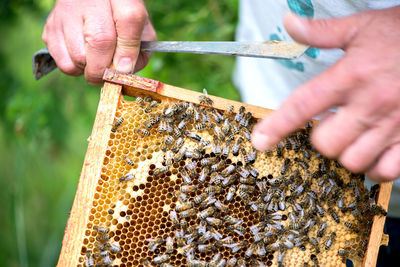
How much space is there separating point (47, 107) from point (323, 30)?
3.96 metres

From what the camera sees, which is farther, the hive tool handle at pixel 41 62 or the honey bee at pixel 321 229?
the hive tool handle at pixel 41 62

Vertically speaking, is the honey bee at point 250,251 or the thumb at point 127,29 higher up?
the thumb at point 127,29

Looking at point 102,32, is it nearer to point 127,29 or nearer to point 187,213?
point 127,29

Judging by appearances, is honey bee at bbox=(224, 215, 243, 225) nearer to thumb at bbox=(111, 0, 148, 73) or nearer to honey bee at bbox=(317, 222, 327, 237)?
honey bee at bbox=(317, 222, 327, 237)

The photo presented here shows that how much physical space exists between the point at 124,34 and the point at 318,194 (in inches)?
84.8

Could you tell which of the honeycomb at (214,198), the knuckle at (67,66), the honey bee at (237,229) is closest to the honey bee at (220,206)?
the honeycomb at (214,198)

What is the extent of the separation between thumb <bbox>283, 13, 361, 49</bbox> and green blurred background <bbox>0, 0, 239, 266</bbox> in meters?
2.88

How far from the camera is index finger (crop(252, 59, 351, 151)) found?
1859 mm

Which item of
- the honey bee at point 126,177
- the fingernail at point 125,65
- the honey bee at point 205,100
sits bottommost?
the honey bee at point 126,177

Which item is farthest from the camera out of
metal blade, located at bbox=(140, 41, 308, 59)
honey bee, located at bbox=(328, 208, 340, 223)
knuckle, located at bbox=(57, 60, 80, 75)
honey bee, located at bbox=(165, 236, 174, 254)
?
knuckle, located at bbox=(57, 60, 80, 75)

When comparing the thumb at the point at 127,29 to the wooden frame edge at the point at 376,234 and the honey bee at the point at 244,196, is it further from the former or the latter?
the wooden frame edge at the point at 376,234

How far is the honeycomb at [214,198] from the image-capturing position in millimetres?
2533

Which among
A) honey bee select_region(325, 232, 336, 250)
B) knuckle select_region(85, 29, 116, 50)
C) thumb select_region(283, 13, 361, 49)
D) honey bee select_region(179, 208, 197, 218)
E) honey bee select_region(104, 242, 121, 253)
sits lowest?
honey bee select_region(104, 242, 121, 253)

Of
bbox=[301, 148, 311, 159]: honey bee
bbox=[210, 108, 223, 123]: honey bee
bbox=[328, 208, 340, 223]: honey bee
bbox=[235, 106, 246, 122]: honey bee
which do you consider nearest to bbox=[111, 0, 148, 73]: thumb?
bbox=[210, 108, 223, 123]: honey bee
